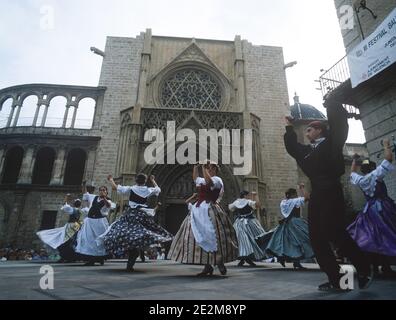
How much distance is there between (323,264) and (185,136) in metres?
11.7

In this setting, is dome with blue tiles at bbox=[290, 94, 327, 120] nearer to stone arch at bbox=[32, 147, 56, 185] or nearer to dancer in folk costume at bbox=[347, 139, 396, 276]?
stone arch at bbox=[32, 147, 56, 185]

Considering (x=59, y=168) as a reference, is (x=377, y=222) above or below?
below

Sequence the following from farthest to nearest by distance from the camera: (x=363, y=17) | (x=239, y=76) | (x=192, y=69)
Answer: (x=192, y=69) < (x=239, y=76) < (x=363, y=17)

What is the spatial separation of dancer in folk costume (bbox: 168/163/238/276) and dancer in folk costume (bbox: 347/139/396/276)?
6.26 feet

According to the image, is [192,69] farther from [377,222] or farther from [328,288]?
[328,288]

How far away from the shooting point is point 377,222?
3.72 metres

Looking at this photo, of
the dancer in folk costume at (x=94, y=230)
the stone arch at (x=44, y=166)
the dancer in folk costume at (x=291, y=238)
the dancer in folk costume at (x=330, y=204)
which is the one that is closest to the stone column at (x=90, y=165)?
the stone arch at (x=44, y=166)

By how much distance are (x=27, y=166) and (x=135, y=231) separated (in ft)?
41.7

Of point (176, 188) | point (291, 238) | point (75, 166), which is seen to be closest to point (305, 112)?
point (176, 188)

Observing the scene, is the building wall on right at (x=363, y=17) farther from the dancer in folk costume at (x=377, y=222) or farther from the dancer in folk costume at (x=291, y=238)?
the dancer in folk costume at (x=377, y=222)

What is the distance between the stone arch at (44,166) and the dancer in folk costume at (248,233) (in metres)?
12.4

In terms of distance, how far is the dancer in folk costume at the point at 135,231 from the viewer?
4.29 metres
